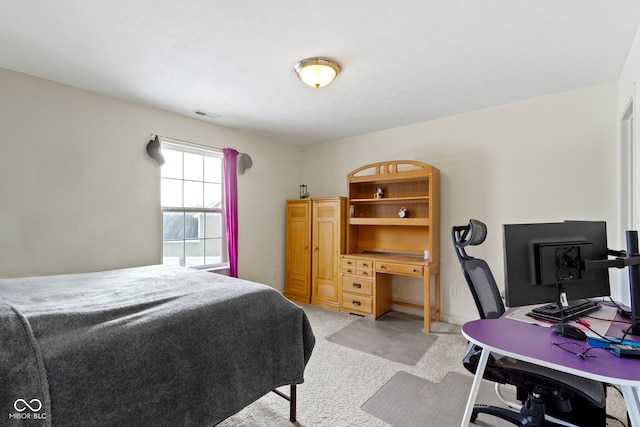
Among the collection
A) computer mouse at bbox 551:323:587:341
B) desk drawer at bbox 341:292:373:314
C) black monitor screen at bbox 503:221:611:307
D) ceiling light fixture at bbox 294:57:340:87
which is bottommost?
desk drawer at bbox 341:292:373:314

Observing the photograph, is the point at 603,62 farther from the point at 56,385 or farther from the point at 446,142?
the point at 56,385

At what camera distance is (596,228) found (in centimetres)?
152

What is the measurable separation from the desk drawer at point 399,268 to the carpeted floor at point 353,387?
0.73 m

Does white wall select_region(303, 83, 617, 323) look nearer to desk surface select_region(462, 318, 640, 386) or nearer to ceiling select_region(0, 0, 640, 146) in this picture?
ceiling select_region(0, 0, 640, 146)

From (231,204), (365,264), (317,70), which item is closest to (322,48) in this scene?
(317,70)

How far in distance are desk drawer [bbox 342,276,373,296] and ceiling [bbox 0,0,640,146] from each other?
2138mm

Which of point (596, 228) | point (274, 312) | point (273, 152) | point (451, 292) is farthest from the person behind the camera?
point (273, 152)

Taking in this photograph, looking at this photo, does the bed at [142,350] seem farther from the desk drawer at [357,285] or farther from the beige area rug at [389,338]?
the desk drawer at [357,285]

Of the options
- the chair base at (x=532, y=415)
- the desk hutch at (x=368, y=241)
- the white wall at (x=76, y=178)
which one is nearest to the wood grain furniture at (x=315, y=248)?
the desk hutch at (x=368, y=241)

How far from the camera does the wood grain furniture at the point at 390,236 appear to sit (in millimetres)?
3430

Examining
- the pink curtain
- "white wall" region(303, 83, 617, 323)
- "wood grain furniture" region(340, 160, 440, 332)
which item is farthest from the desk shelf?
the pink curtain

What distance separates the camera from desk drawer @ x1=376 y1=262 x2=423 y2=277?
3.33 meters

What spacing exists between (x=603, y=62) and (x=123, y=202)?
14.8 ft

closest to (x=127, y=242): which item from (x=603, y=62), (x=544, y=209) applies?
(x=544, y=209)
